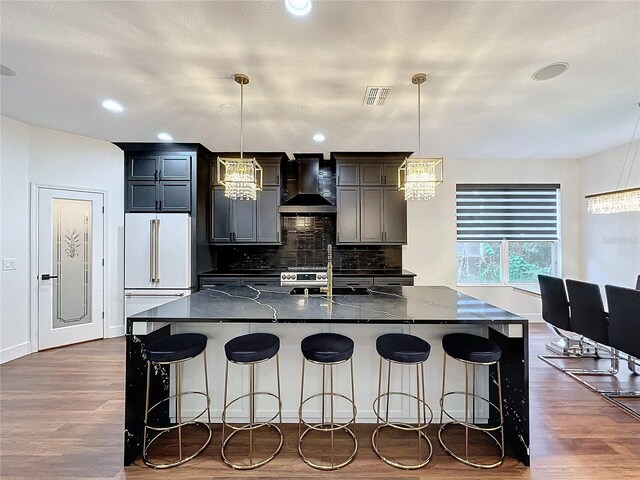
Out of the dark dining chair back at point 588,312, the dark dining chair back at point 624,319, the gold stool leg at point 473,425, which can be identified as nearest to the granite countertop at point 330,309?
the gold stool leg at point 473,425

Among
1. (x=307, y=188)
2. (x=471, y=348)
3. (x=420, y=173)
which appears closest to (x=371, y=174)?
(x=307, y=188)

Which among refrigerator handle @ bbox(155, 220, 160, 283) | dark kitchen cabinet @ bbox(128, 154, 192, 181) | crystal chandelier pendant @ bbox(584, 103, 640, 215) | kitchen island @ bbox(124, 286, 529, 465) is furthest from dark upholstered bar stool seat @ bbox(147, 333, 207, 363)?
crystal chandelier pendant @ bbox(584, 103, 640, 215)

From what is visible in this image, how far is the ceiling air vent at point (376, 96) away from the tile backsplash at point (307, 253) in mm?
2281

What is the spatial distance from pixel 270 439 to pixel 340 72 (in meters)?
2.81

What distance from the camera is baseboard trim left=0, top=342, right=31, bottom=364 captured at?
3.40 m

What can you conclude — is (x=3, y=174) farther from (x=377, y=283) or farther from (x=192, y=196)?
(x=377, y=283)

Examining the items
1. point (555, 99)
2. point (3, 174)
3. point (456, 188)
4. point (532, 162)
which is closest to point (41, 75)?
point (3, 174)

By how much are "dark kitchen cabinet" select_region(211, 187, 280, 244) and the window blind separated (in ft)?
10.2

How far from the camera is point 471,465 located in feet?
6.17

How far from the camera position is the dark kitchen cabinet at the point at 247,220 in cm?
451

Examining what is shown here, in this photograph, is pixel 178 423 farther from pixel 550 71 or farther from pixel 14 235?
pixel 550 71

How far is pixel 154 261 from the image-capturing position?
13.0ft

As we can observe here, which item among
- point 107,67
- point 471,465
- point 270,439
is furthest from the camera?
point 107,67

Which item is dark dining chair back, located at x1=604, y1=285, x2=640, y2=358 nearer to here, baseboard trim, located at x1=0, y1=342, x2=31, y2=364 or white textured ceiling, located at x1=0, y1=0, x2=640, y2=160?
white textured ceiling, located at x1=0, y1=0, x2=640, y2=160
